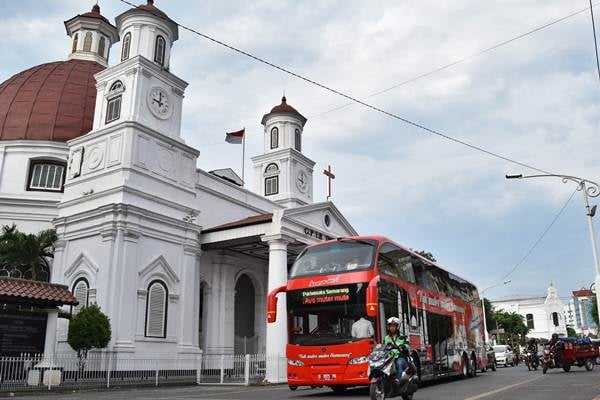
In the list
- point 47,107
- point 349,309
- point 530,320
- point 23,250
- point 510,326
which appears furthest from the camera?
point 530,320

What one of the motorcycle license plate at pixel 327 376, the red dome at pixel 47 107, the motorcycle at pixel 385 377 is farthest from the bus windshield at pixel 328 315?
the red dome at pixel 47 107

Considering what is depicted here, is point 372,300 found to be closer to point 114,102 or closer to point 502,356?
point 114,102

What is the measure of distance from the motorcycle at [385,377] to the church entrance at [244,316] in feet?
70.9

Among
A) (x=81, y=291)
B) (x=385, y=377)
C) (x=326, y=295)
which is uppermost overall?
(x=81, y=291)

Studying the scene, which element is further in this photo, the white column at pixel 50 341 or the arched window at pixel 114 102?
the arched window at pixel 114 102

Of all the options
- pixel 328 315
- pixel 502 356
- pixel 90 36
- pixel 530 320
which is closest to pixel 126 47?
pixel 90 36

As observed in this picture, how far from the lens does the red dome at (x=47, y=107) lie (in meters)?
30.3

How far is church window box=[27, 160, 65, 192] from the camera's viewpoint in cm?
2983

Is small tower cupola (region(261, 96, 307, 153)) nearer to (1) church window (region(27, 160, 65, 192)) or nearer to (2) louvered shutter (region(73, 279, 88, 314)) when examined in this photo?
(1) church window (region(27, 160, 65, 192))

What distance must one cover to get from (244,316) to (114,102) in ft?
46.4

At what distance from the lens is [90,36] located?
40.0 metres

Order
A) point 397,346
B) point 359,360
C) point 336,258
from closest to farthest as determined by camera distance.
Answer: point 397,346 → point 359,360 → point 336,258

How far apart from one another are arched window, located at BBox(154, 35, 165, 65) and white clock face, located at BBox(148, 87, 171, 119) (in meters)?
1.64

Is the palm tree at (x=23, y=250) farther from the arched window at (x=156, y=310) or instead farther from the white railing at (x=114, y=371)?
the white railing at (x=114, y=371)
